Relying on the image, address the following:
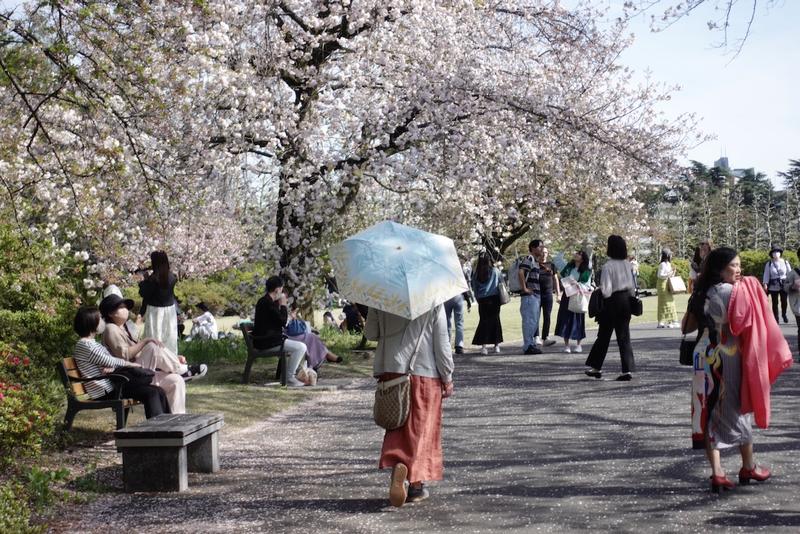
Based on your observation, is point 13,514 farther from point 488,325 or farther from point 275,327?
point 488,325

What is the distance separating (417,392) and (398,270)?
799mm

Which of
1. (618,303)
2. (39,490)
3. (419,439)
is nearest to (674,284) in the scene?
(618,303)

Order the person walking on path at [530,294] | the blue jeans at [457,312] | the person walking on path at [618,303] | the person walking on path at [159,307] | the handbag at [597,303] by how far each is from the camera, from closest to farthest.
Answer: the person walking on path at [159,307], the person walking on path at [618,303], the handbag at [597,303], the person walking on path at [530,294], the blue jeans at [457,312]

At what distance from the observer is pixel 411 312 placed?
19.8 feet

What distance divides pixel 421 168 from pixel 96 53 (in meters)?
5.87

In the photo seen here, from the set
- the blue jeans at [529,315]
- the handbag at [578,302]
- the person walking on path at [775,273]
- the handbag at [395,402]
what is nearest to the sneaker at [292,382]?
the blue jeans at [529,315]

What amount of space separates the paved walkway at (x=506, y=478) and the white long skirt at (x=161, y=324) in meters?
1.45

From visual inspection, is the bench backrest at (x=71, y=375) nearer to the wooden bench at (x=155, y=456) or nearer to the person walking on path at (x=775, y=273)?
the wooden bench at (x=155, y=456)

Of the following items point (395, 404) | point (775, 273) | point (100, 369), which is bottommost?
point (395, 404)

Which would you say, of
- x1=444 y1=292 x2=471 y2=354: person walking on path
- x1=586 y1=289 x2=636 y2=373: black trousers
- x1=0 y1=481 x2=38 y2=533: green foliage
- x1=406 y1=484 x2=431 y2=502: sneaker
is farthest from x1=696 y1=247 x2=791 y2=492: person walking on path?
x1=444 y1=292 x2=471 y2=354: person walking on path

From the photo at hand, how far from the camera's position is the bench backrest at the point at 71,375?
8.42 meters

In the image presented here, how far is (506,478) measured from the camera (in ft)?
22.6

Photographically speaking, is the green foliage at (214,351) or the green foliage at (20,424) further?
the green foliage at (214,351)

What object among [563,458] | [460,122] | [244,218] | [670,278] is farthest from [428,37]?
[563,458]
